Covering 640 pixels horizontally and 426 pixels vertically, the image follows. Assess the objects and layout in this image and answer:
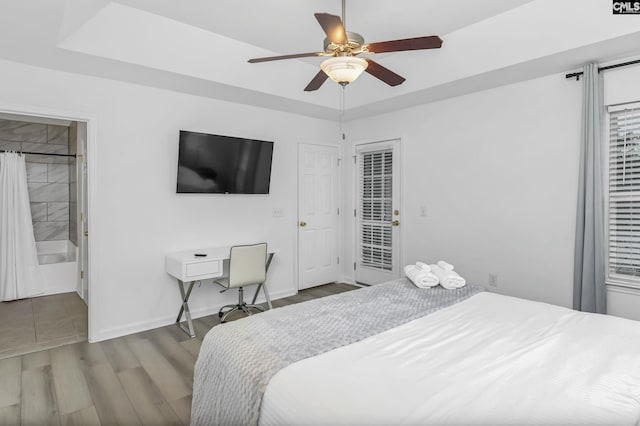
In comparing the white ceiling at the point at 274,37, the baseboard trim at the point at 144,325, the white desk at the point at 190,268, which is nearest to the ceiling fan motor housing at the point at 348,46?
the white ceiling at the point at 274,37

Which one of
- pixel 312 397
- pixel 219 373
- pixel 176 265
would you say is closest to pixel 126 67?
pixel 176 265

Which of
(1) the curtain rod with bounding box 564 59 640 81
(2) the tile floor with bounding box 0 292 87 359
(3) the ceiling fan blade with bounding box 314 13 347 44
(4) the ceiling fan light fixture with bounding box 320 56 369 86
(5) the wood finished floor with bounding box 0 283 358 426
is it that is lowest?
(5) the wood finished floor with bounding box 0 283 358 426

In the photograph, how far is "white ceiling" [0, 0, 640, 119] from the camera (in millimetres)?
2566

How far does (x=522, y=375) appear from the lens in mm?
1399

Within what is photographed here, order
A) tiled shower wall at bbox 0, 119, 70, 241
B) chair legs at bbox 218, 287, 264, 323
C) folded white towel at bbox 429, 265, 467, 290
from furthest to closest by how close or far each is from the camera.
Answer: tiled shower wall at bbox 0, 119, 70, 241 → chair legs at bbox 218, 287, 264, 323 → folded white towel at bbox 429, 265, 467, 290

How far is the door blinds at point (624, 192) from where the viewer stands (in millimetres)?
2846

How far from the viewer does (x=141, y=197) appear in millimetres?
3541

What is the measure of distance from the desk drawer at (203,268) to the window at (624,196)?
11.2ft

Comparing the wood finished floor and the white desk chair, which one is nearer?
the wood finished floor

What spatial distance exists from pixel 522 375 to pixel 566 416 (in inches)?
9.2

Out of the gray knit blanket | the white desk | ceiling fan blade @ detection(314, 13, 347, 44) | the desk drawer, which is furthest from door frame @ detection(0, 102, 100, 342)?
ceiling fan blade @ detection(314, 13, 347, 44)

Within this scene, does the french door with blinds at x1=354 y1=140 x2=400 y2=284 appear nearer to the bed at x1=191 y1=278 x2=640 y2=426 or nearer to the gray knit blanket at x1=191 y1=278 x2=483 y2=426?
the gray knit blanket at x1=191 y1=278 x2=483 y2=426

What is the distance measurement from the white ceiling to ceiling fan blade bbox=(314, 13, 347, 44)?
3.32 ft

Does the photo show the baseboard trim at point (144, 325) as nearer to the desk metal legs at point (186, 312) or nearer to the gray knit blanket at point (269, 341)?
the desk metal legs at point (186, 312)
